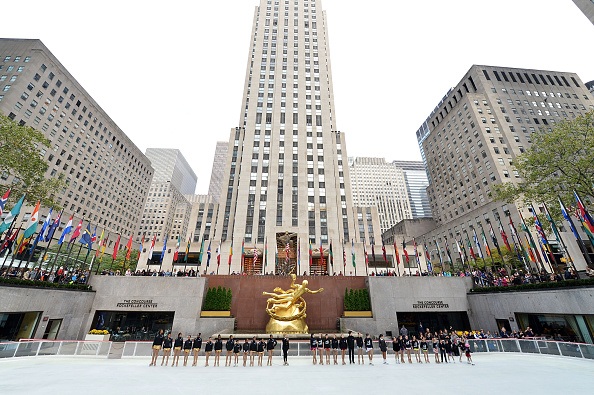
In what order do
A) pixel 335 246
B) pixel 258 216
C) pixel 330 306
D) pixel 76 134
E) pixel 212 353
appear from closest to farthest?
pixel 212 353 → pixel 330 306 → pixel 335 246 → pixel 258 216 → pixel 76 134

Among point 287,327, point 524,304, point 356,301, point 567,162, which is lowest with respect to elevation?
point 287,327

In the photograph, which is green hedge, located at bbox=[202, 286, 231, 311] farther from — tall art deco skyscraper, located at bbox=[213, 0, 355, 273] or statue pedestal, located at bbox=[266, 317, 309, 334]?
tall art deco skyscraper, located at bbox=[213, 0, 355, 273]

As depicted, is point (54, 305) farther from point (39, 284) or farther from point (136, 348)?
point (136, 348)

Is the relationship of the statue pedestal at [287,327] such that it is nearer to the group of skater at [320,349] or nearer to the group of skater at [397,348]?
the group of skater at [320,349]

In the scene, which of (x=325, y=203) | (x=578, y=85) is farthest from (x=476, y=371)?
(x=578, y=85)

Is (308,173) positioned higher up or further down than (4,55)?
further down

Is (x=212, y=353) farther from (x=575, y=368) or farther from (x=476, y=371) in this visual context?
(x=575, y=368)

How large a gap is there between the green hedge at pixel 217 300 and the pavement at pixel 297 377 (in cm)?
1047

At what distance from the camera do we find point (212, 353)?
1719 cm

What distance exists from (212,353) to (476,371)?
14.9 meters

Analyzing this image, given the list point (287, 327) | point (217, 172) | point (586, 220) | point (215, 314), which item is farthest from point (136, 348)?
point (217, 172)

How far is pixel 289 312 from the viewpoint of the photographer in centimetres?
2398

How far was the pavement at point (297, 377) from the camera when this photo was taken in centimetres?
996

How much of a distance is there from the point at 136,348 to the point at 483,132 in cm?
8242
